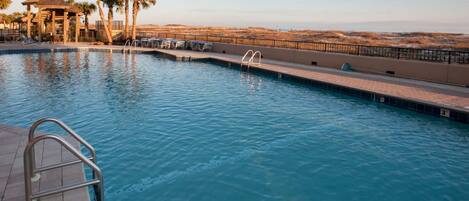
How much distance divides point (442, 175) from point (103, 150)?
586 cm

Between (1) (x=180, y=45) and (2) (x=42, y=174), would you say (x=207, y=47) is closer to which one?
(1) (x=180, y=45)

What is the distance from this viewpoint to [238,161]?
6.90 m

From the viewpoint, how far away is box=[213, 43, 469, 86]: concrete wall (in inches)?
522

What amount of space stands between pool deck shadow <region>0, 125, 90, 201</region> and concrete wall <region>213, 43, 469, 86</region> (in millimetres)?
12099

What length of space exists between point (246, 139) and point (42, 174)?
408cm

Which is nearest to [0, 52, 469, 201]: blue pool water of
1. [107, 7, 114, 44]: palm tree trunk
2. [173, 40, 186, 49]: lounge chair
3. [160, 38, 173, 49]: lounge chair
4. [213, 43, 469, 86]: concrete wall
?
[213, 43, 469, 86]: concrete wall

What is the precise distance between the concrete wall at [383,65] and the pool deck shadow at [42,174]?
12099 millimetres

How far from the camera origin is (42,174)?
508 cm

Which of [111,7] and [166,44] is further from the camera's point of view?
[111,7]

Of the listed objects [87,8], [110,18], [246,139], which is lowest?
[246,139]

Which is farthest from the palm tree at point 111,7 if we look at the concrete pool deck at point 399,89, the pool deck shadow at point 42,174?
the pool deck shadow at point 42,174

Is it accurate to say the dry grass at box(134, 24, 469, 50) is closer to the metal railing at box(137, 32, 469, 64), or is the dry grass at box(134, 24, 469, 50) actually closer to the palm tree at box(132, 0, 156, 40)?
the metal railing at box(137, 32, 469, 64)

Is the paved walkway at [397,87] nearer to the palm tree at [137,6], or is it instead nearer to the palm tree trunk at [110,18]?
the palm tree at [137,6]

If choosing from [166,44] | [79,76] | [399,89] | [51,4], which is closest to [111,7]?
[51,4]
